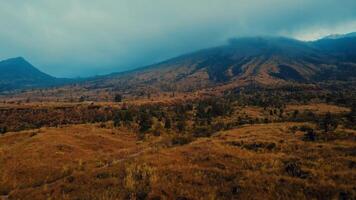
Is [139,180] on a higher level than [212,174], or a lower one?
lower

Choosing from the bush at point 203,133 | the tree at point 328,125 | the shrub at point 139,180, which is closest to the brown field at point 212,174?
the shrub at point 139,180

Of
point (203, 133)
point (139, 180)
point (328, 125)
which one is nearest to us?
point (139, 180)

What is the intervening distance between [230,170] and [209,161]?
3.03 m

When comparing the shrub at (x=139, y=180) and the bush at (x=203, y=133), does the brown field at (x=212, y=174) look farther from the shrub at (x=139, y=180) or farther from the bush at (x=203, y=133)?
the bush at (x=203, y=133)

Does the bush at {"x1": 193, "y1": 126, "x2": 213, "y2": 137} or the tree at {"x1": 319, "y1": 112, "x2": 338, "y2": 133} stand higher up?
the tree at {"x1": 319, "y1": 112, "x2": 338, "y2": 133}

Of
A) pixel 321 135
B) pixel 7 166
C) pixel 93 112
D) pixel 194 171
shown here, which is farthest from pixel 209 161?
pixel 93 112

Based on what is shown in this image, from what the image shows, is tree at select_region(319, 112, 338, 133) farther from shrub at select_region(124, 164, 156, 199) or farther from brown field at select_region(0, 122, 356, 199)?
shrub at select_region(124, 164, 156, 199)

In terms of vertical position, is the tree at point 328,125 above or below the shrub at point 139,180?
above

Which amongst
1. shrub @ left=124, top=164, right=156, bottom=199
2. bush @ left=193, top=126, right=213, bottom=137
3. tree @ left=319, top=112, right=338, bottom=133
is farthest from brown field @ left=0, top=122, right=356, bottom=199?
bush @ left=193, top=126, right=213, bottom=137

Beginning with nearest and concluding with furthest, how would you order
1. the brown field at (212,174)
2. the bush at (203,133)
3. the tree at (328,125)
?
the brown field at (212,174), the tree at (328,125), the bush at (203,133)

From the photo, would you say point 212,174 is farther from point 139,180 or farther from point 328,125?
point 328,125

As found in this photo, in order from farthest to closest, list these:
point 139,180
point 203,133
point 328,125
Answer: point 203,133
point 328,125
point 139,180

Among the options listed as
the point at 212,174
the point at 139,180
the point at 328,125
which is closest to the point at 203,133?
the point at 328,125

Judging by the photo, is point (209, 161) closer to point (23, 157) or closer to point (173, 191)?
point (173, 191)
